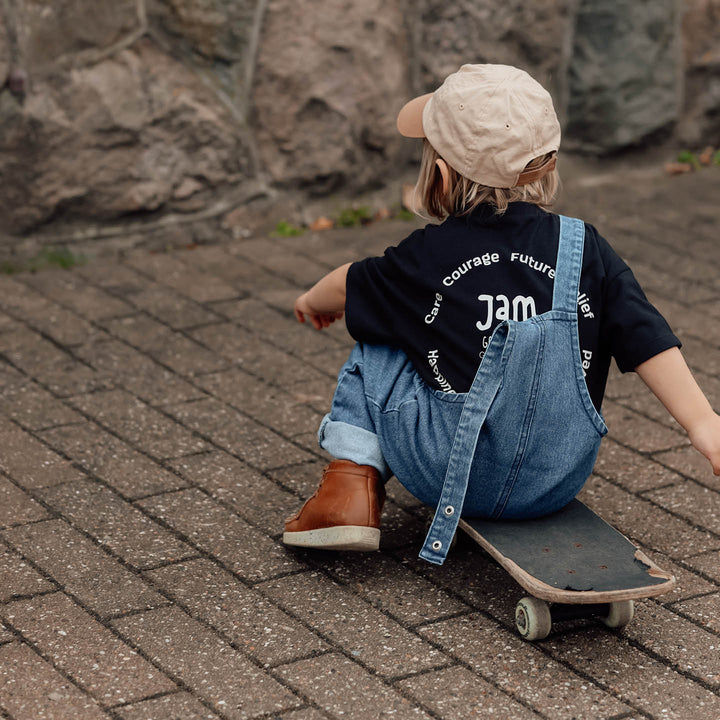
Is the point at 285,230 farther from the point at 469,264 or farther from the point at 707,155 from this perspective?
the point at 469,264

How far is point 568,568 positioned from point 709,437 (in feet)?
1.23

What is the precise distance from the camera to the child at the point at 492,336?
2434mm

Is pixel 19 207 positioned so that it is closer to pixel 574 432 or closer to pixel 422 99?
pixel 422 99

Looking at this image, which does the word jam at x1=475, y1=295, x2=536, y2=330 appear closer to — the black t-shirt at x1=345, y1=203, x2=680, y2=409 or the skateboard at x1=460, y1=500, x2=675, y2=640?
the black t-shirt at x1=345, y1=203, x2=680, y2=409

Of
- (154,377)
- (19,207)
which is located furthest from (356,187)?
(154,377)

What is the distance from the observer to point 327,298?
2.71 m

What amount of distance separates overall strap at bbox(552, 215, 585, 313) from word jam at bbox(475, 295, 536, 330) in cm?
5

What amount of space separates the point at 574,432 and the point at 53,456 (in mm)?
1341

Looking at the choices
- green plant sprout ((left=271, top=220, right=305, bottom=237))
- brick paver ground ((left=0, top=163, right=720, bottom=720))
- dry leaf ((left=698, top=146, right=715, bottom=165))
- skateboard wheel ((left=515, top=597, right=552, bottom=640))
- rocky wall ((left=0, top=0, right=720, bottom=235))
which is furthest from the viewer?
dry leaf ((left=698, top=146, right=715, bottom=165))

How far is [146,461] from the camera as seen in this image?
3.07 m

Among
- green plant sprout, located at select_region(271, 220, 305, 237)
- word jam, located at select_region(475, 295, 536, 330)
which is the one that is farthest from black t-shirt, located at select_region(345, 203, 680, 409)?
green plant sprout, located at select_region(271, 220, 305, 237)

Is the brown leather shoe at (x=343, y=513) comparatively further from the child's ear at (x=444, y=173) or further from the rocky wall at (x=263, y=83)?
the rocky wall at (x=263, y=83)

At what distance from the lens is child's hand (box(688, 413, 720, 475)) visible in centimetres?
238

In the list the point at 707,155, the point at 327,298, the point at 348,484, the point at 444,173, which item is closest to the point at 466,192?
the point at 444,173
